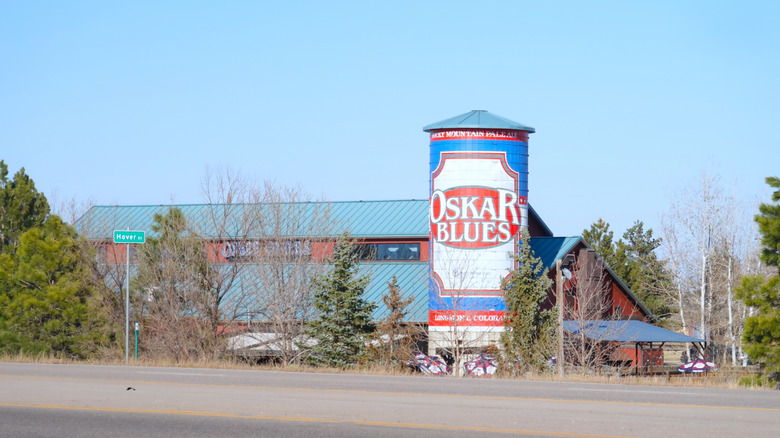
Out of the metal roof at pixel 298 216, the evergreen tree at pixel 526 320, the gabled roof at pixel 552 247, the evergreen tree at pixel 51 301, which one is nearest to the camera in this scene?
the evergreen tree at pixel 526 320

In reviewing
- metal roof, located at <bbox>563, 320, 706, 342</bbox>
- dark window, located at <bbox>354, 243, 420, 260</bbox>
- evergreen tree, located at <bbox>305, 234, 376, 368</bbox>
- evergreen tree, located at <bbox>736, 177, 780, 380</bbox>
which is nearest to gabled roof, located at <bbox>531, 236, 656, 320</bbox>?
metal roof, located at <bbox>563, 320, 706, 342</bbox>

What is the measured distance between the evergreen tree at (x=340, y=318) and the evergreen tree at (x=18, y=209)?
633 inches

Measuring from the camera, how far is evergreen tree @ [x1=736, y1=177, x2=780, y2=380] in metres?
25.2

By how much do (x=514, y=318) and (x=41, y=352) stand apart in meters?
18.2

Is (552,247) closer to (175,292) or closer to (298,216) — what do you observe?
(298,216)

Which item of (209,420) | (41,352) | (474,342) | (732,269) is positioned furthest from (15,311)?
(732,269)

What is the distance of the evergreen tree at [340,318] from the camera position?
34844 millimetres

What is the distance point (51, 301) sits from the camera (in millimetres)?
37688

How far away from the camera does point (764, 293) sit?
2561 centimetres

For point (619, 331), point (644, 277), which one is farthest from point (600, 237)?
point (619, 331)

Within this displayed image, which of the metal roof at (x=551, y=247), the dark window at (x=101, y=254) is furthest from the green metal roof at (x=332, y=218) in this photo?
the metal roof at (x=551, y=247)

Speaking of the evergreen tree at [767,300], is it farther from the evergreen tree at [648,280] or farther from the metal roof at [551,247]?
the evergreen tree at [648,280]

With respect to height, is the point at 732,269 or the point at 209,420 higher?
the point at 732,269

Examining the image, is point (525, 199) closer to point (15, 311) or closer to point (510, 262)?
point (510, 262)
